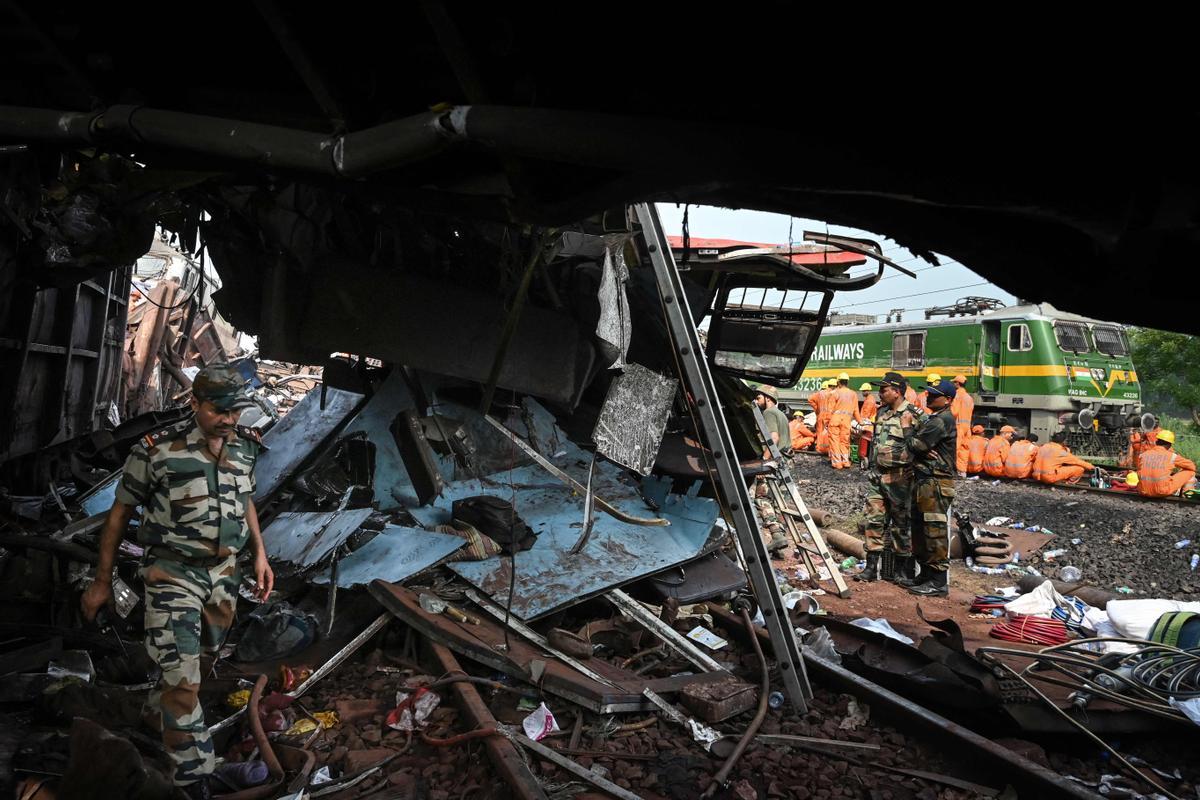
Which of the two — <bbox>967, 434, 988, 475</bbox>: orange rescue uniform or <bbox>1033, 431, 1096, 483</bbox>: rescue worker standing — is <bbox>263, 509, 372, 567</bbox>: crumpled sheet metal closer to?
<bbox>1033, 431, 1096, 483</bbox>: rescue worker standing

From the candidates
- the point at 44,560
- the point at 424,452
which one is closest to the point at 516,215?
the point at 424,452

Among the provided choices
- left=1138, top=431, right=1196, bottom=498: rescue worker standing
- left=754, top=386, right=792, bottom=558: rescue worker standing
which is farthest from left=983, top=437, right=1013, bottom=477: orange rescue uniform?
left=754, top=386, right=792, bottom=558: rescue worker standing

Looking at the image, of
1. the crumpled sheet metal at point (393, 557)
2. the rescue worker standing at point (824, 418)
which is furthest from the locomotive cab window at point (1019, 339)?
the crumpled sheet metal at point (393, 557)

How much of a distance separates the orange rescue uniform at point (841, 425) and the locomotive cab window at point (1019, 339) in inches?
153

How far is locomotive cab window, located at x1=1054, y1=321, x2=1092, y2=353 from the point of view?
52.6ft

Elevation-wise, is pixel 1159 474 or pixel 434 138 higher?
pixel 434 138

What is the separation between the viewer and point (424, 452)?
611 cm

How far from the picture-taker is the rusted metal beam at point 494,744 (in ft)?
10.1

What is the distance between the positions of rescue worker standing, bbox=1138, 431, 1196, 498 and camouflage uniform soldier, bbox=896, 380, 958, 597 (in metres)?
6.58

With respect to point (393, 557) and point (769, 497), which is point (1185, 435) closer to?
point (769, 497)

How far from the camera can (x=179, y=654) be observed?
3.13 metres

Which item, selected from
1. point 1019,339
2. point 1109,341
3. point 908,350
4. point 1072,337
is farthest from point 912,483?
point 908,350

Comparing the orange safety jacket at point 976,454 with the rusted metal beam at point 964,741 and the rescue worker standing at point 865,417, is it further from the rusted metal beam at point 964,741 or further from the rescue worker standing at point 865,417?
the rusted metal beam at point 964,741

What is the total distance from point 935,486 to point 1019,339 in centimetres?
1136
